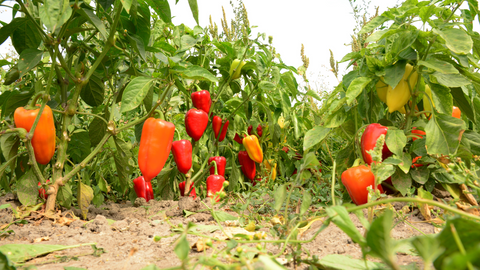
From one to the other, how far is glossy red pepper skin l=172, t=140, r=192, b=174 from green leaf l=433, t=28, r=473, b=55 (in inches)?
48.7

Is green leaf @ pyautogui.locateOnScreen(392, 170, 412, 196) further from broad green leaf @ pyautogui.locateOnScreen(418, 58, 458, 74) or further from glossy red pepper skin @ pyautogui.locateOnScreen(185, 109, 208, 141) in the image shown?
glossy red pepper skin @ pyautogui.locateOnScreen(185, 109, 208, 141)

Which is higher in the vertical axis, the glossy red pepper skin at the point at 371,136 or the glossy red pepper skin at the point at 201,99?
the glossy red pepper skin at the point at 201,99

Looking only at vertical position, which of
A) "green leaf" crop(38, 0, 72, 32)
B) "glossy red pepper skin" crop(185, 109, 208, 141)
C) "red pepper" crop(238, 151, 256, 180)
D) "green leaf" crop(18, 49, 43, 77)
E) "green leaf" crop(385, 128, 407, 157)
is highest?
"green leaf" crop(38, 0, 72, 32)

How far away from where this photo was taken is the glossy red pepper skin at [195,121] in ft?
5.65

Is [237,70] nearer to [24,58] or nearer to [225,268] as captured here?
[24,58]

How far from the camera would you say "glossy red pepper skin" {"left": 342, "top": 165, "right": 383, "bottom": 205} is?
1.27 m

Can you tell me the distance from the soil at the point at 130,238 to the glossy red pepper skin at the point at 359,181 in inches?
4.5

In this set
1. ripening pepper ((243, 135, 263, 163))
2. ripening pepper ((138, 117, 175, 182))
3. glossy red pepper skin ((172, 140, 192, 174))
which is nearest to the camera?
ripening pepper ((138, 117, 175, 182))

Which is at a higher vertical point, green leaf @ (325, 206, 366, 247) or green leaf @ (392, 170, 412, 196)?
green leaf @ (325, 206, 366, 247)

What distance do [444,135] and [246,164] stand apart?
4.51ft

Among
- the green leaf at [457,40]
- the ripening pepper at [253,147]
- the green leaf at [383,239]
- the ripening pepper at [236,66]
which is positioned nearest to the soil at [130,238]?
the green leaf at [383,239]

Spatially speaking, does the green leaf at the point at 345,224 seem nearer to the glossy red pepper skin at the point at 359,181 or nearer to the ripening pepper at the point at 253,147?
the glossy red pepper skin at the point at 359,181

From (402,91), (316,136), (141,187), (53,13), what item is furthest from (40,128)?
(402,91)

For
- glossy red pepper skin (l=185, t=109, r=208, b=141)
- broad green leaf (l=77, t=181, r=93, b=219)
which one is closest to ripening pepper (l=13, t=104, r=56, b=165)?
broad green leaf (l=77, t=181, r=93, b=219)
